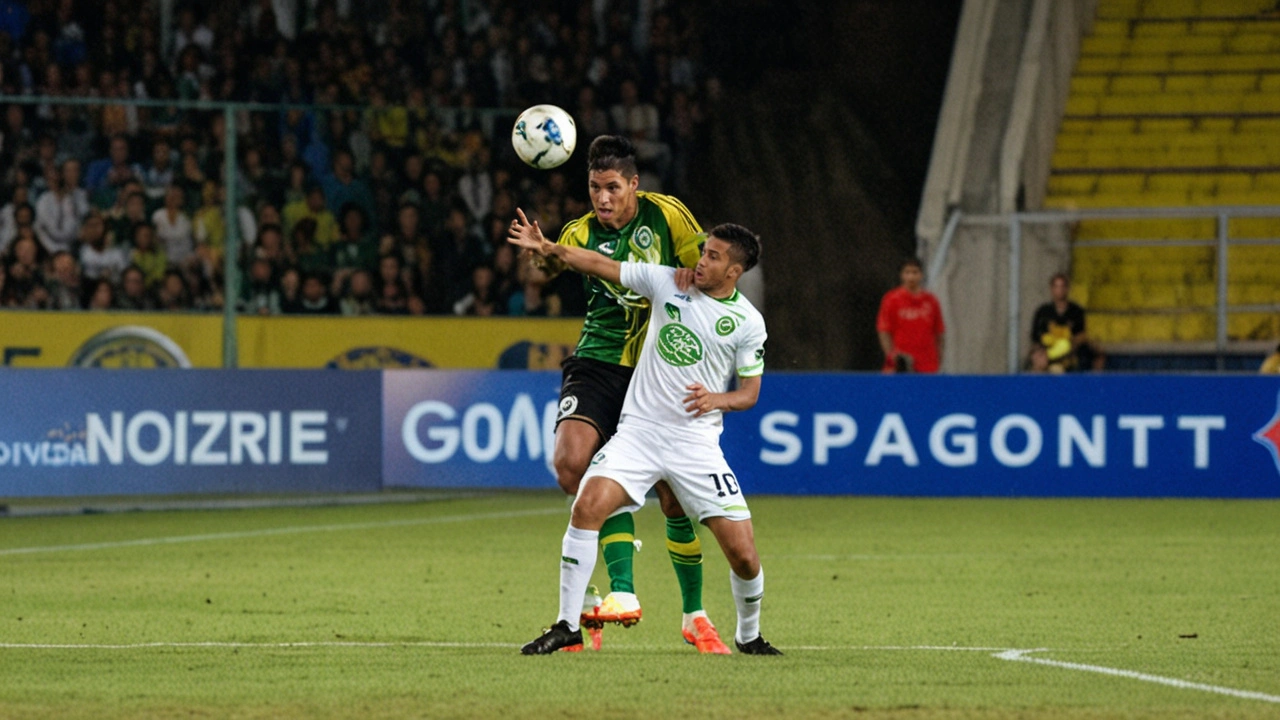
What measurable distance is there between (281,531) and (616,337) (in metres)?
6.75

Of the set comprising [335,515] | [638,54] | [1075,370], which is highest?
[638,54]

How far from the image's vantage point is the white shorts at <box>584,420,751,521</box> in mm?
7891

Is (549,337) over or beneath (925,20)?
beneath

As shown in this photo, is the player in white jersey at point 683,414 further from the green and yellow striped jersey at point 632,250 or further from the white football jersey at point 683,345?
the green and yellow striped jersey at point 632,250

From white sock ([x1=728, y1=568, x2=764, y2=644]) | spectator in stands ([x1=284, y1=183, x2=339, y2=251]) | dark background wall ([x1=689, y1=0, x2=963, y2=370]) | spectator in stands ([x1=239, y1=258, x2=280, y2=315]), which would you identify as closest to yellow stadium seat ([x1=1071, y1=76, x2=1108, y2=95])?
dark background wall ([x1=689, y1=0, x2=963, y2=370])

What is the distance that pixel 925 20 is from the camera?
87.3 feet

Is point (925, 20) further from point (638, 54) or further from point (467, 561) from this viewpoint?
point (467, 561)

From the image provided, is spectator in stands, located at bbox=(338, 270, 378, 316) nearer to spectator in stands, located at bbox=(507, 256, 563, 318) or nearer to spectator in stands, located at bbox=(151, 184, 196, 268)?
spectator in stands, located at bbox=(507, 256, 563, 318)

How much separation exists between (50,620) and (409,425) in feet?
28.0

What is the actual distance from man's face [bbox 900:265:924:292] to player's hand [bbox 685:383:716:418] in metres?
10.9

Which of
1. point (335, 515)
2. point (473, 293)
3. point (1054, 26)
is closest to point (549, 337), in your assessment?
point (473, 293)

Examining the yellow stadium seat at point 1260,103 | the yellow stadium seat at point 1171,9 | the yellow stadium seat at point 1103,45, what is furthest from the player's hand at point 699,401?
the yellow stadium seat at point 1171,9

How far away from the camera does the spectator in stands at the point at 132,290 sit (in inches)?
682

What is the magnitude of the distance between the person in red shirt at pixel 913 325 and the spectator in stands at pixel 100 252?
268 inches
